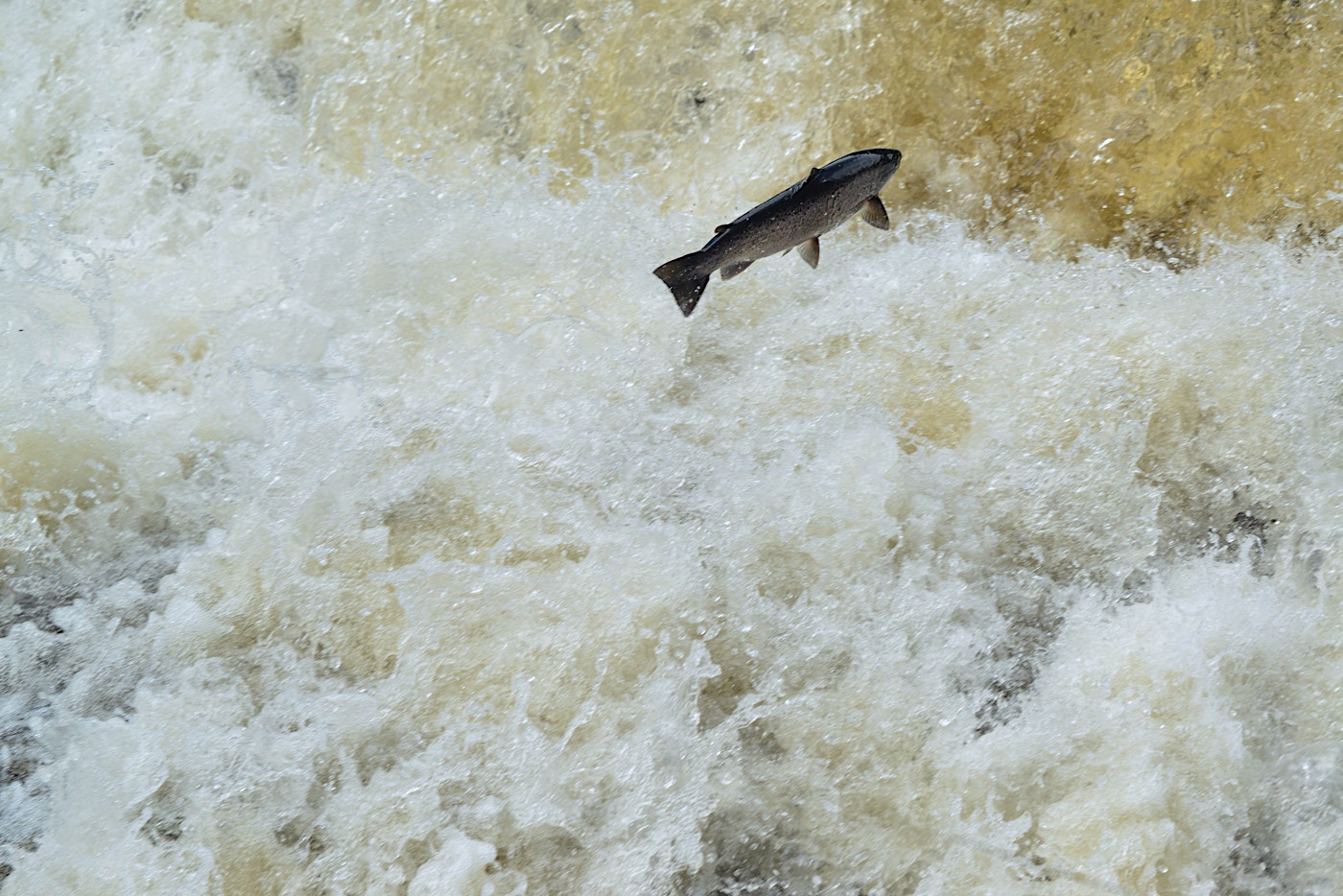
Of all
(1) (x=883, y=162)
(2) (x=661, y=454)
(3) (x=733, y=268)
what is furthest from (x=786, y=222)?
(2) (x=661, y=454)

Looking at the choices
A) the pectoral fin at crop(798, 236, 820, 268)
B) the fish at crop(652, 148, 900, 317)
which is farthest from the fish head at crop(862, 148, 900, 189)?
the pectoral fin at crop(798, 236, 820, 268)

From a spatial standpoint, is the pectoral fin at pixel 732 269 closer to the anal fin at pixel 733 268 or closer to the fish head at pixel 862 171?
the anal fin at pixel 733 268

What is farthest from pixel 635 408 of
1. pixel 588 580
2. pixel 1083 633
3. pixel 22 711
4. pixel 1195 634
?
pixel 22 711

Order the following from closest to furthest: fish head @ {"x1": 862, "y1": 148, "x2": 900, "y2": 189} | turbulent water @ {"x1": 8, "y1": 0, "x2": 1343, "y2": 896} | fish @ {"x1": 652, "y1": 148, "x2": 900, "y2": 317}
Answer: fish @ {"x1": 652, "y1": 148, "x2": 900, "y2": 317}
fish head @ {"x1": 862, "y1": 148, "x2": 900, "y2": 189}
turbulent water @ {"x1": 8, "y1": 0, "x2": 1343, "y2": 896}

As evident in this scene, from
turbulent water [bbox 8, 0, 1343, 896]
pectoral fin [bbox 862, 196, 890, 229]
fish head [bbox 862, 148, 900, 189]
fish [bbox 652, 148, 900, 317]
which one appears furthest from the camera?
turbulent water [bbox 8, 0, 1343, 896]

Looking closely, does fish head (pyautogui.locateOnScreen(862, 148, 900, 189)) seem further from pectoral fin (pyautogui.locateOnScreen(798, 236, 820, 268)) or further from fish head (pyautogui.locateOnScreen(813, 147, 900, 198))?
pectoral fin (pyautogui.locateOnScreen(798, 236, 820, 268))

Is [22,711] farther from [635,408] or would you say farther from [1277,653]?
[1277,653]


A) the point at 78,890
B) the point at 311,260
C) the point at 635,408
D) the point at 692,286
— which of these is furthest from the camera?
the point at 311,260
